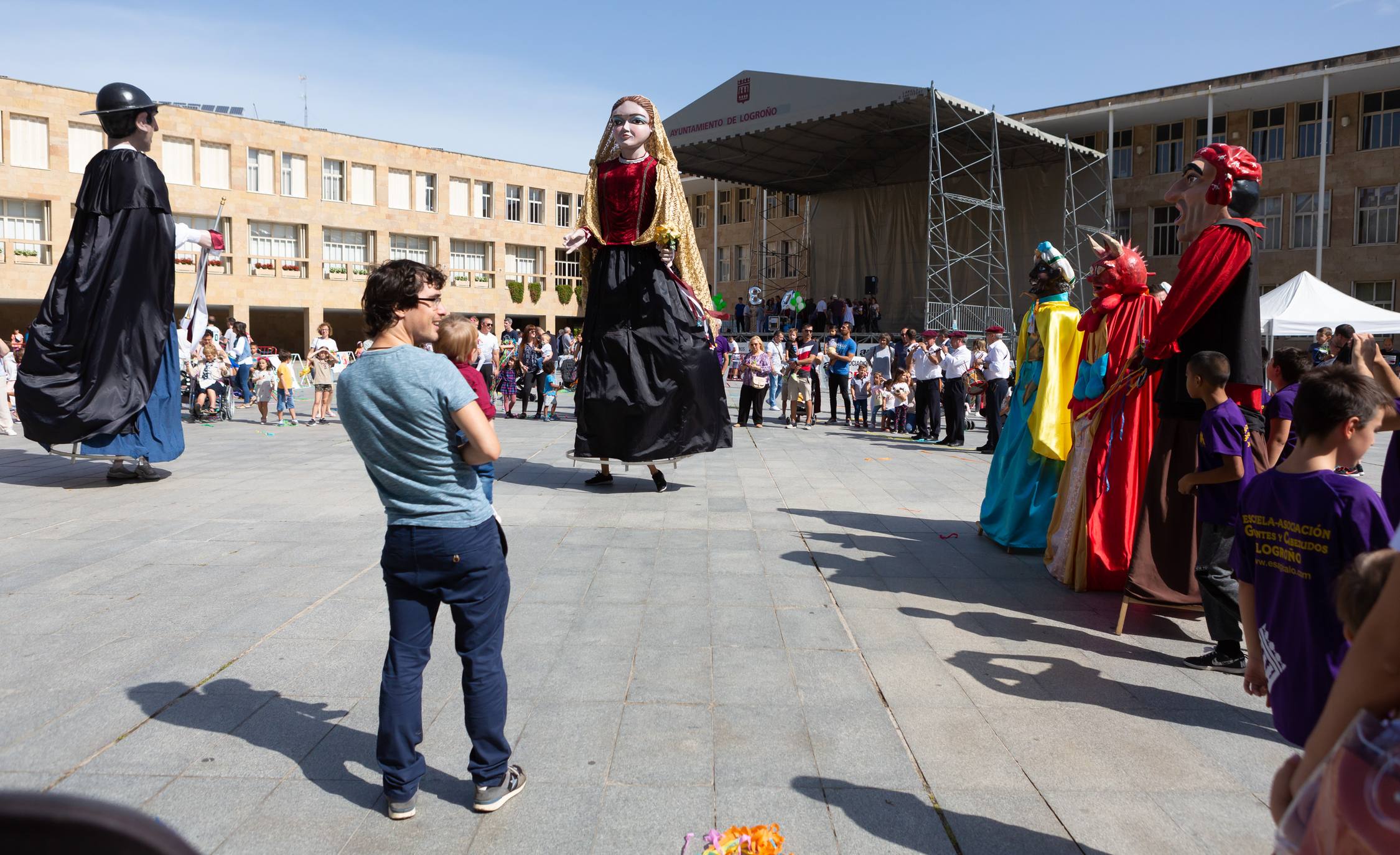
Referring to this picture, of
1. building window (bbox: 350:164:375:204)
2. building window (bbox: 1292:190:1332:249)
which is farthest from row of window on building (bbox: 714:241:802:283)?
building window (bbox: 1292:190:1332:249)

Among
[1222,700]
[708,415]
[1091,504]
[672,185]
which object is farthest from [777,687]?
[672,185]

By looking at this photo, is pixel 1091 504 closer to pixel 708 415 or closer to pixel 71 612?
pixel 708 415

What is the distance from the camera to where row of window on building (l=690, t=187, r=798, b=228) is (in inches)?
1550

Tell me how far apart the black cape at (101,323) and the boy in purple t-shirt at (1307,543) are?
7.74 meters

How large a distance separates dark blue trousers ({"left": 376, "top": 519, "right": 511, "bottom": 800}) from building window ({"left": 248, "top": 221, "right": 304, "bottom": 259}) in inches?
1604

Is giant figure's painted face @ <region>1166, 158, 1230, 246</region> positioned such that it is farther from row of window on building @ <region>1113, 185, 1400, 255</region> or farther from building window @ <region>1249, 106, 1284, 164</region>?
building window @ <region>1249, 106, 1284, 164</region>

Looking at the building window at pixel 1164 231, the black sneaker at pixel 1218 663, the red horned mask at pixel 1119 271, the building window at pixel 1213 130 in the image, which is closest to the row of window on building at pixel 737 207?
the building window at pixel 1164 231

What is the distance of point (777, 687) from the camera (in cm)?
367

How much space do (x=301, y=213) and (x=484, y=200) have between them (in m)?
9.22

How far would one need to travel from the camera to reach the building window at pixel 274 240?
3903 centimetres

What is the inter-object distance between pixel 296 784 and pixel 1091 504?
13.2ft

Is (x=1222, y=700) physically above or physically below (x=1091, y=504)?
below

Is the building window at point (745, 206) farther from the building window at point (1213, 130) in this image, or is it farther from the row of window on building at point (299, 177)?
the building window at point (1213, 130)

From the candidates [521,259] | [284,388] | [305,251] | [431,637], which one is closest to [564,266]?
[521,259]
